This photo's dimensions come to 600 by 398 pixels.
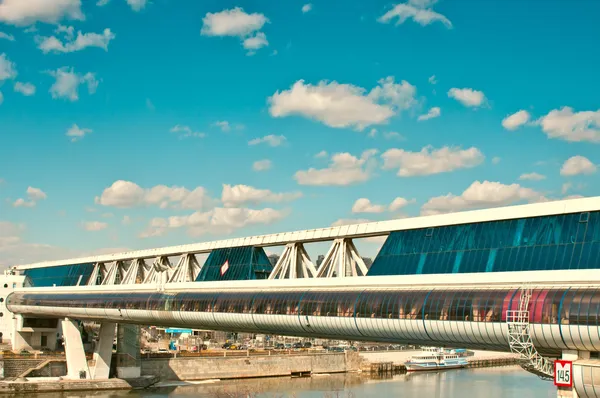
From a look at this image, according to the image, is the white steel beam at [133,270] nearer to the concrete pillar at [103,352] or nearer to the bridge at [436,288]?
the concrete pillar at [103,352]

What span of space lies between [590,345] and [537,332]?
9.55 ft

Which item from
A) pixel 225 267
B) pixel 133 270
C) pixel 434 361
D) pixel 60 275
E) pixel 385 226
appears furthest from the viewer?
pixel 434 361

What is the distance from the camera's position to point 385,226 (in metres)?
56.7

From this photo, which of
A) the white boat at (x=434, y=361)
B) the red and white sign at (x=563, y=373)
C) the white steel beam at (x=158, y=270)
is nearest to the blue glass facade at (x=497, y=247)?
the red and white sign at (x=563, y=373)

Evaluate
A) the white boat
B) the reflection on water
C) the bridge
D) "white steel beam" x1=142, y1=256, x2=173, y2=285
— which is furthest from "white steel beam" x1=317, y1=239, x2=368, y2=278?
the white boat

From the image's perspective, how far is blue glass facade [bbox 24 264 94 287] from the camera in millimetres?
114062

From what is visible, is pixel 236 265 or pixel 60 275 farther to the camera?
pixel 60 275

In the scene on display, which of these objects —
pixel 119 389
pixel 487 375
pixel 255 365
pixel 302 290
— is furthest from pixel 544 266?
pixel 487 375

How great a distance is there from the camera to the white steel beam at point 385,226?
44.4 m

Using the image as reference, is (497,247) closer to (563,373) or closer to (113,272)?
(563,373)

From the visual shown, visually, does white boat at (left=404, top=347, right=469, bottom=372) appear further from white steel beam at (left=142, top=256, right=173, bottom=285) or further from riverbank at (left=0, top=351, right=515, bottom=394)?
white steel beam at (left=142, top=256, right=173, bottom=285)

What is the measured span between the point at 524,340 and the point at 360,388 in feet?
249

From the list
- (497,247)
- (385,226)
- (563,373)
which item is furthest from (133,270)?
(563,373)

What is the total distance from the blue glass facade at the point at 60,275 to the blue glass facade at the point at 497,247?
6967 cm
